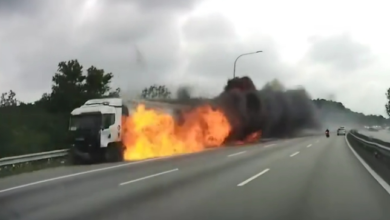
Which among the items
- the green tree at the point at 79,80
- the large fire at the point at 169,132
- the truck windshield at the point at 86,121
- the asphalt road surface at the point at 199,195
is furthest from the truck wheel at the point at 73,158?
the green tree at the point at 79,80

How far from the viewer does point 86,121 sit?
87.6 feet

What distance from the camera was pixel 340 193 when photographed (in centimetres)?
1277

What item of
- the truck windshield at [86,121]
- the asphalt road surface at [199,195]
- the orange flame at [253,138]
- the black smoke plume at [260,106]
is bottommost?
the asphalt road surface at [199,195]

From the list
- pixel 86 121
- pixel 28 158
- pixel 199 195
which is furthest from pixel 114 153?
pixel 199 195

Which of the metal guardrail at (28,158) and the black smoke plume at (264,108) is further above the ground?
the black smoke plume at (264,108)

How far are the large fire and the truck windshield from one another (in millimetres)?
2591

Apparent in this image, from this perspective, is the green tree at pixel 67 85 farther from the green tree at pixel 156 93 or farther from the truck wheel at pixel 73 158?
the truck wheel at pixel 73 158

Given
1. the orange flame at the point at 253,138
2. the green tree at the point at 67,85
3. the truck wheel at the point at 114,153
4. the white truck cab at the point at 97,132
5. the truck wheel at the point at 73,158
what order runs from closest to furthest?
the white truck cab at the point at 97,132
the truck wheel at the point at 73,158
the truck wheel at the point at 114,153
the green tree at the point at 67,85
the orange flame at the point at 253,138

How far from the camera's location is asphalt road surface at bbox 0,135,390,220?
9.88 meters

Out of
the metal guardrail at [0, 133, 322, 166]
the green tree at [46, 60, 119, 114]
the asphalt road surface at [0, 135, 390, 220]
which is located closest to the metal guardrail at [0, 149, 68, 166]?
the metal guardrail at [0, 133, 322, 166]

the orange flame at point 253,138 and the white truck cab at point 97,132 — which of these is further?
the orange flame at point 253,138

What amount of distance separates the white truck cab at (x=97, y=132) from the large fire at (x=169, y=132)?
1523 mm

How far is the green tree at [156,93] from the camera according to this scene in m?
34.3

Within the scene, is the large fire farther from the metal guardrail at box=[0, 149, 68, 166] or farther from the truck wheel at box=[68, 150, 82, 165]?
the metal guardrail at box=[0, 149, 68, 166]
